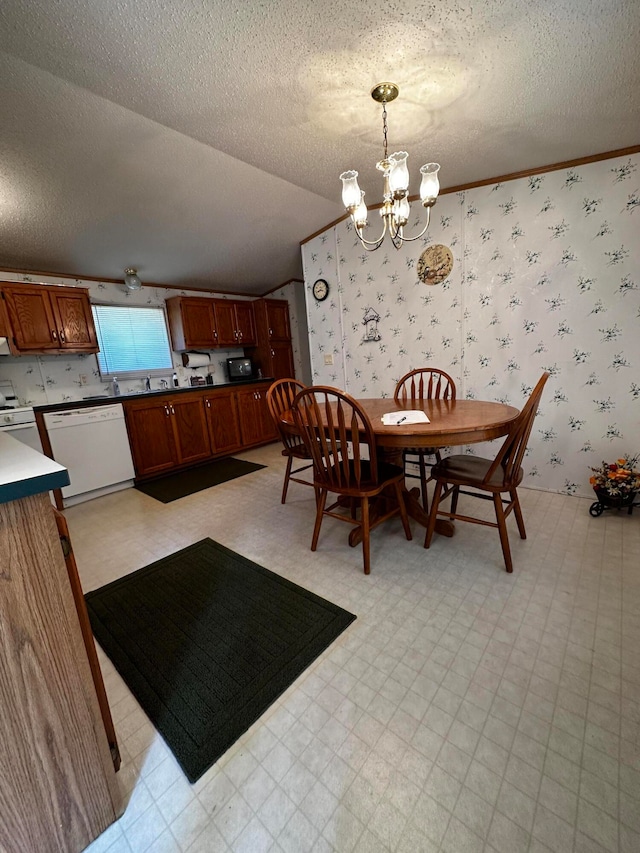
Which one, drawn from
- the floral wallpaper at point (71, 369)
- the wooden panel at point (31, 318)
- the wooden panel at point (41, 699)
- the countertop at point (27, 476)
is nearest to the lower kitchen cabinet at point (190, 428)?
the floral wallpaper at point (71, 369)

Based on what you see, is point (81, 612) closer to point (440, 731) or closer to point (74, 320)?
point (440, 731)

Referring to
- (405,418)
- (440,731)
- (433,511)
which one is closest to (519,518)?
(433,511)

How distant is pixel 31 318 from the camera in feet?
9.35

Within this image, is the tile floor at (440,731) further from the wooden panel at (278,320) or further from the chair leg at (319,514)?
the wooden panel at (278,320)

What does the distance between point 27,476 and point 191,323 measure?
3.76 meters

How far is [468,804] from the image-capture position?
86cm

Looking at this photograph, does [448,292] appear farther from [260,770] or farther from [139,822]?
[139,822]

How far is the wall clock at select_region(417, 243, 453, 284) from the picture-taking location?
279 centimetres

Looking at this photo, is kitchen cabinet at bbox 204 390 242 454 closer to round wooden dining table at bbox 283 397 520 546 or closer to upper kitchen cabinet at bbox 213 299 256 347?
upper kitchen cabinet at bbox 213 299 256 347

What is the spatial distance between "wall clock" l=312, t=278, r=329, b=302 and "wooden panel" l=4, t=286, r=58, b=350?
245 cm

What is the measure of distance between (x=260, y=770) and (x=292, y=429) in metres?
1.53

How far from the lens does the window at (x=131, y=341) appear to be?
362cm

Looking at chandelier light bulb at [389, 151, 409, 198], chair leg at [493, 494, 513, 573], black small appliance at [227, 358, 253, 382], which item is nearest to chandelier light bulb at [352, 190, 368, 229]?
chandelier light bulb at [389, 151, 409, 198]

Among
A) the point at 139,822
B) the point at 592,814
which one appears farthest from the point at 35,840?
the point at 592,814
